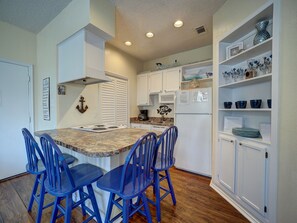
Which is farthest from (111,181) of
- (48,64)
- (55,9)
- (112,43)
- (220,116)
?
(112,43)

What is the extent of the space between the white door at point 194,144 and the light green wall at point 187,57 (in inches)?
61.6

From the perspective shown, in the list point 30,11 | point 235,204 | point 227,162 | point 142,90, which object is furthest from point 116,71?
point 235,204

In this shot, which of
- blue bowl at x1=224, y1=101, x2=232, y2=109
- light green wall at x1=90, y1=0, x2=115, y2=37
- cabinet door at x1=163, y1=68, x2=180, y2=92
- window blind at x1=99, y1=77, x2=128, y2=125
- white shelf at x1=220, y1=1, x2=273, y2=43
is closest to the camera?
white shelf at x1=220, y1=1, x2=273, y2=43

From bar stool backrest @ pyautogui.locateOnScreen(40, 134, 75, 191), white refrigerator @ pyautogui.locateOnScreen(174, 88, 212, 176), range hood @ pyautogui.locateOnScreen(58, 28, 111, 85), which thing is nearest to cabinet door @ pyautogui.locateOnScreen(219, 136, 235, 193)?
white refrigerator @ pyautogui.locateOnScreen(174, 88, 212, 176)

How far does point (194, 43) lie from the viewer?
10.1 ft

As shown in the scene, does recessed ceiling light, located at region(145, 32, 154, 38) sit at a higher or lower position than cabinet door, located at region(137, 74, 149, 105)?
higher

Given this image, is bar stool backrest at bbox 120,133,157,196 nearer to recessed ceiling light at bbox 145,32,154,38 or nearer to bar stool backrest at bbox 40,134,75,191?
bar stool backrest at bbox 40,134,75,191

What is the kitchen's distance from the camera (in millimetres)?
1211

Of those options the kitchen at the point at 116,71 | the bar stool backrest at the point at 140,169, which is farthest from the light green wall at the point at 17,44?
the bar stool backrest at the point at 140,169

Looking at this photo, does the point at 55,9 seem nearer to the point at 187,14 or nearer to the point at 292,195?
the point at 187,14

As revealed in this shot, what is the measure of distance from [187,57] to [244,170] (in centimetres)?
279

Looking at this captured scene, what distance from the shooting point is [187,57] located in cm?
350

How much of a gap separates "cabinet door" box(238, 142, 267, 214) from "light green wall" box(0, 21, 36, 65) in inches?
147

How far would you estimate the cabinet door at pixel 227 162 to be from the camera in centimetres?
180
